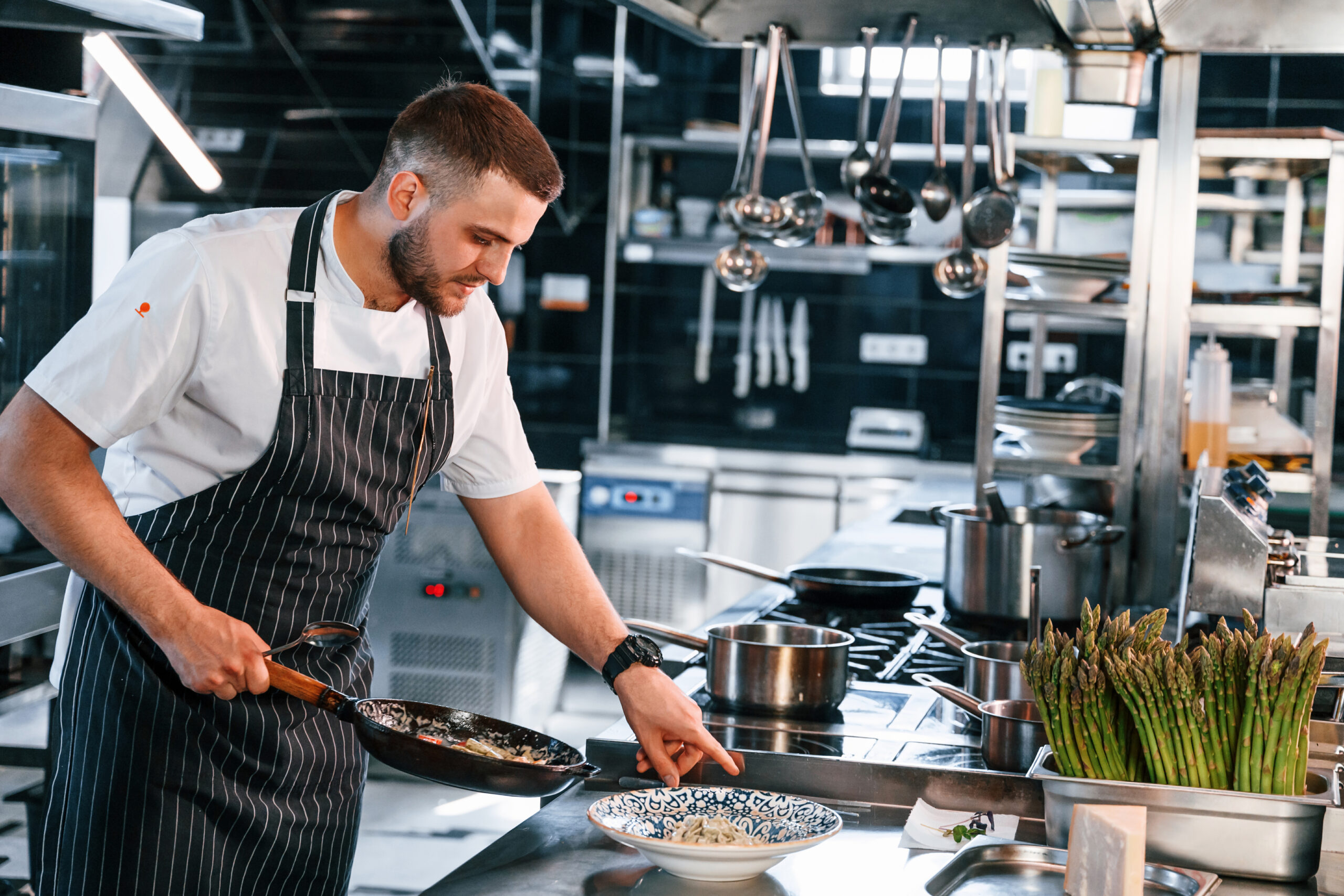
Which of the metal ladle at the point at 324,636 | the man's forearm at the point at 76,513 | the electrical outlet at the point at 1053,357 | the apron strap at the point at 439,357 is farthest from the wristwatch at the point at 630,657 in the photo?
the electrical outlet at the point at 1053,357

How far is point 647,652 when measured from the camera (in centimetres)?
175

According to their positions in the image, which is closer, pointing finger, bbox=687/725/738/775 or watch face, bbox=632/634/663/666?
pointing finger, bbox=687/725/738/775

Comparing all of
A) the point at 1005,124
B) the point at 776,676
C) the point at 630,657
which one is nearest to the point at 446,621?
the point at 1005,124

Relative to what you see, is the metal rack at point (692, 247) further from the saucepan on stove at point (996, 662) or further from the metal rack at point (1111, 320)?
the saucepan on stove at point (996, 662)

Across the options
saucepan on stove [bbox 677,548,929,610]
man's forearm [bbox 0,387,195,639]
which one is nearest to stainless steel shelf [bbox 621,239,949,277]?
saucepan on stove [bbox 677,548,929,610]

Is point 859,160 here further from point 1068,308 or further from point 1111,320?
point 1111,320

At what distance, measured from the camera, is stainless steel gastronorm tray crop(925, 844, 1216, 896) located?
132cm

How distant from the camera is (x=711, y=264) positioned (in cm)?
632

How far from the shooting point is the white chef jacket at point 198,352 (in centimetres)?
160

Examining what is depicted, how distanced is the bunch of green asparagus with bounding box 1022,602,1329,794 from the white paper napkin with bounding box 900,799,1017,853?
0.51 feet

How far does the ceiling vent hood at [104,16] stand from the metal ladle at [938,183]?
1444mm

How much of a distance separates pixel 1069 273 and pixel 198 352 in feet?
6.50

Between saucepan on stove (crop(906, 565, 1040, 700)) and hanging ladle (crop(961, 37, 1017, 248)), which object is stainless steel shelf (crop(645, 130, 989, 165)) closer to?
hanging ladle (crop(961, 37, 1017, 248))

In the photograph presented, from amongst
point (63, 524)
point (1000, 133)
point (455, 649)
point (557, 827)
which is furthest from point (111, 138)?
point (557, 827)
